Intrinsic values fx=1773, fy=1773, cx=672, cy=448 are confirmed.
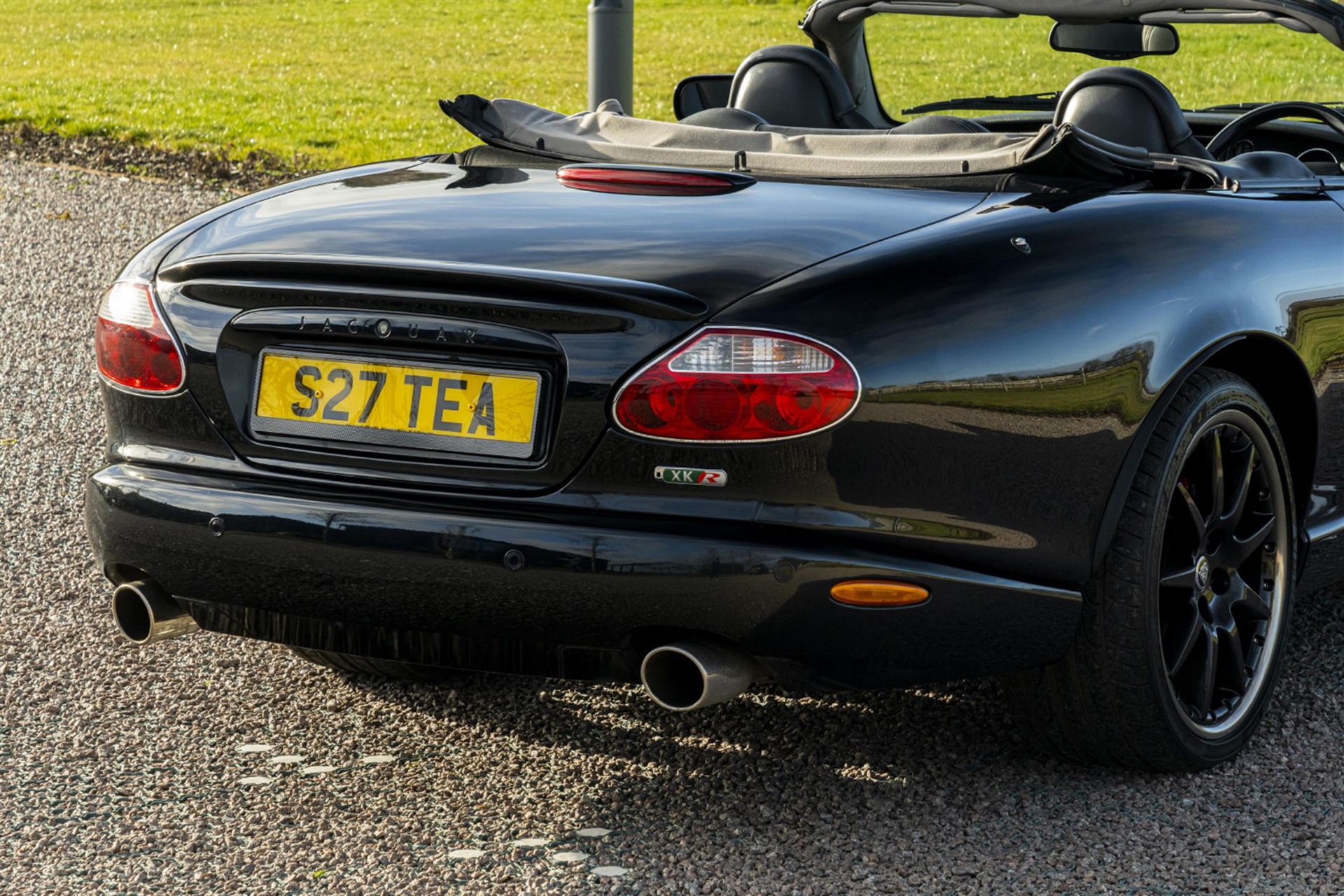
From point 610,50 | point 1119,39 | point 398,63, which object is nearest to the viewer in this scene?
point 1119,39

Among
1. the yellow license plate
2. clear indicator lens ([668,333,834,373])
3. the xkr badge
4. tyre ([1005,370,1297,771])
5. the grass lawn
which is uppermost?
clear indicator lens ([668,333,834,373])

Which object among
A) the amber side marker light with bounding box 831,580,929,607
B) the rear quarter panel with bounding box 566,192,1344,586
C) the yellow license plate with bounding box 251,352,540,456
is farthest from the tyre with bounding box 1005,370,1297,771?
the yellow license plate with bounding box 251,352,540,456

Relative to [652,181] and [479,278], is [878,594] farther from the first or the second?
[652,181]

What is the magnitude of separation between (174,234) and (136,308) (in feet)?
0.75

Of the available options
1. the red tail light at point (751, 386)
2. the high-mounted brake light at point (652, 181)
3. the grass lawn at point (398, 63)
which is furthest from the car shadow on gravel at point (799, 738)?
the grass lawn at point (398, 63)

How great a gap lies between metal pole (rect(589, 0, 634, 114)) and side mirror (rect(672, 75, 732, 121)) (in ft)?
10.0

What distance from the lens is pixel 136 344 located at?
10.7 ft

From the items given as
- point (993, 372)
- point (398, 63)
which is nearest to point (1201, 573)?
point (993, 372)

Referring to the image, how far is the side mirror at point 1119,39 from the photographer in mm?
4793

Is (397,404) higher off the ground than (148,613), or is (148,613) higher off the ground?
(397,404)

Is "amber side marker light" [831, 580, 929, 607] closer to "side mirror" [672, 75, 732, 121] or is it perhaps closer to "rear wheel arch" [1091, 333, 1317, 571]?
"rear wheel arch" [1091, 333, 1317, 571]

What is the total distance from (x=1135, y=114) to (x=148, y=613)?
7.45 ft

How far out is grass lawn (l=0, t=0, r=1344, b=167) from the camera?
12125 mm

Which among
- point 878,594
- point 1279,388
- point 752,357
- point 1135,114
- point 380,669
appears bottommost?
point 380,669
